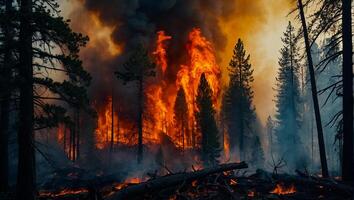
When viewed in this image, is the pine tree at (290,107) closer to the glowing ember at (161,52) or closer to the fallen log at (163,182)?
the glowing ember at (161,52)

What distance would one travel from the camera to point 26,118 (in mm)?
12438

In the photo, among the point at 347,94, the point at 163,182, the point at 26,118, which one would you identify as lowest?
the point at 163,182

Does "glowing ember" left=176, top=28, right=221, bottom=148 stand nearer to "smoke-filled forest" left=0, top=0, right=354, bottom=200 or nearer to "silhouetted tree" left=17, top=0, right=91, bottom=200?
"smoke-filled forest" left=0, top=0, right=354, bottom=200

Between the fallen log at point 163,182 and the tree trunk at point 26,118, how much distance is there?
160 inches

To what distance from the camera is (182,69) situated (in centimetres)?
5953

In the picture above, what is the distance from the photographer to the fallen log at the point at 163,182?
10633mm

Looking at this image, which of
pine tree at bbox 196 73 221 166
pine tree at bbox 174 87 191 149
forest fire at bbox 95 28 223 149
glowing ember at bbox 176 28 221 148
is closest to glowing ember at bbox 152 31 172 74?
forest fire at bbox 95 28 223 149

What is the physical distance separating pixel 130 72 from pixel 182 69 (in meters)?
25.2

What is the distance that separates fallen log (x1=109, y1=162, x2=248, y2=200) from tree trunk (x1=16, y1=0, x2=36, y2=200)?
13.4ft

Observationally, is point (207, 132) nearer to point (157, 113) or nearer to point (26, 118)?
point (157, 113)

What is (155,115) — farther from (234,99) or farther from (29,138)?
(29,138)

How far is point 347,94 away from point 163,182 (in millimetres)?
8084

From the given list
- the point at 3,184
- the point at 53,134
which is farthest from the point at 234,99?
the point at 53,134

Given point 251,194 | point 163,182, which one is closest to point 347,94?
point 251,194
